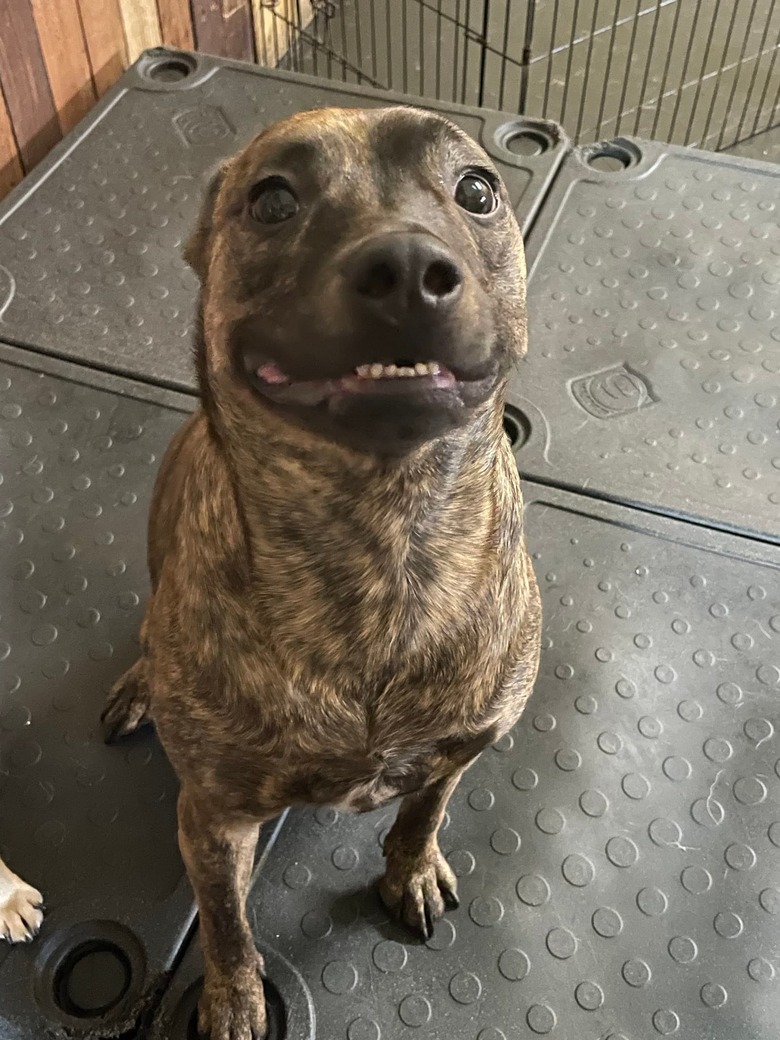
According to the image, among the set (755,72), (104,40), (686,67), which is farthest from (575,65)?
(104,40)

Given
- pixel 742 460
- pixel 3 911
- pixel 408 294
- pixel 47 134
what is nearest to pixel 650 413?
pixel 742 460

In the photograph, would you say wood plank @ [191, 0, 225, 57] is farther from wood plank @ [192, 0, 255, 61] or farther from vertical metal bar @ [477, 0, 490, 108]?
vertical metal bar @ [477, 0, 490, 108]

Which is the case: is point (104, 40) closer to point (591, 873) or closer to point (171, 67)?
point (171, 67)

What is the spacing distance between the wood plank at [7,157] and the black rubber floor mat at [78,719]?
2.03ft

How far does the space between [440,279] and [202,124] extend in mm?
1955

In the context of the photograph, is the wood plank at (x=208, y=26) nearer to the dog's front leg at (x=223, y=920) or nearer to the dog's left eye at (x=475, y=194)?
the dog's left eye at (x=475, y=194)

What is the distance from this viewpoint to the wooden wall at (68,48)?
222 cm

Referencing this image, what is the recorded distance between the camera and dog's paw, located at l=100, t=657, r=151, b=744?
1454mm

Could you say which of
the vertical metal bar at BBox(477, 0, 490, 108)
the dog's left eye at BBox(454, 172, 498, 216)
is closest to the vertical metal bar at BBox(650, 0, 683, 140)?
the vertical metal bar at BBox(477, 0, 490, 108)

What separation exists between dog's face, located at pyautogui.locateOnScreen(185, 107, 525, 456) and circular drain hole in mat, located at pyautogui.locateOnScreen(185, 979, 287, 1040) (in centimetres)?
81

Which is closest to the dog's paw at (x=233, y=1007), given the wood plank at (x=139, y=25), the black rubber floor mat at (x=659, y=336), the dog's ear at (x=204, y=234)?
the dog's ear at (x=204, y=234)

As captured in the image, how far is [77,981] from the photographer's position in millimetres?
1268

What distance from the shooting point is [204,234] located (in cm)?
103

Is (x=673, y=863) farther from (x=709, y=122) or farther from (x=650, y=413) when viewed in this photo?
(x=709, y=122)
